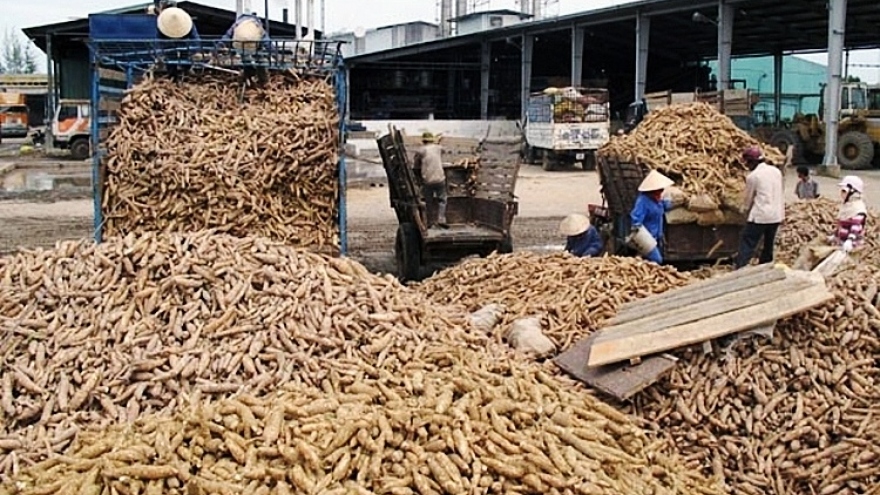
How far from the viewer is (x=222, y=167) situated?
8.86 meters

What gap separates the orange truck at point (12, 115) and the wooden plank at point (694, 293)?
49.5 meters

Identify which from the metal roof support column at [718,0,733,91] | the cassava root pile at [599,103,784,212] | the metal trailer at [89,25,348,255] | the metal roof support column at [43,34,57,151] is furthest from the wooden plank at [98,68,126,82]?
the metal roof support column at [43,34,57,151]

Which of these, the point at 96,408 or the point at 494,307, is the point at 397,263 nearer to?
Result: the point at 494,307

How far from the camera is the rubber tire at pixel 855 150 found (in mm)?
28266

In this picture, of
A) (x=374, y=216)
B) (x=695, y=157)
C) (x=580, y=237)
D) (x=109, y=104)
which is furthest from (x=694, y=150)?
(x=374, y=216)

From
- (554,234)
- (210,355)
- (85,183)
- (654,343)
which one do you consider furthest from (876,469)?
(85,183)

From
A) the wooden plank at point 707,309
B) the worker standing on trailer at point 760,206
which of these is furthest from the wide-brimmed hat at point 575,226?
the wooden plank at point 707,309

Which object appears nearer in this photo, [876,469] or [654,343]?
[876,469]

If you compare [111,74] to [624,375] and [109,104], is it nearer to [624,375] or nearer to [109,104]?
[109,104]

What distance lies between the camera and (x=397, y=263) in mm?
12531

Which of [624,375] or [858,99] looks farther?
[858,99]

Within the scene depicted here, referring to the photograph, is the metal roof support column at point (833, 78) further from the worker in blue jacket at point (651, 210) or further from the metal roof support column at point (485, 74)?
the worker in blue jacket at point (651, 210)

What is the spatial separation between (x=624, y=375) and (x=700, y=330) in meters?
0.61

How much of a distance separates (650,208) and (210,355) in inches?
224
